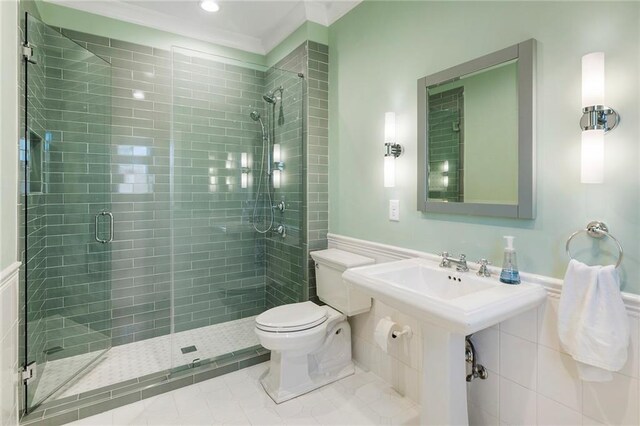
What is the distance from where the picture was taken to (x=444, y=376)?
59.3 inches

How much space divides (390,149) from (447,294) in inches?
37.0

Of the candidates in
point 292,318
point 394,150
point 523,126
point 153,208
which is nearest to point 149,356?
point 153,208

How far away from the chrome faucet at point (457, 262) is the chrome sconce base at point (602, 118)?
0.79 m

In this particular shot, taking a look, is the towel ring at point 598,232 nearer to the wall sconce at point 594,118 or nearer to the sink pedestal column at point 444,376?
the wall sconce at point 594,118

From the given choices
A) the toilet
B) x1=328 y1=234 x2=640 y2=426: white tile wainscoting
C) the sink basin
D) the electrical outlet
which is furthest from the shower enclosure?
x1=328 y1=234 x2=640 y2=426: white tile wainscoting

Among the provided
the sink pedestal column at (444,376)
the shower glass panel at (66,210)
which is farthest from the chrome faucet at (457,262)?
the shower glass panel at (66,210)

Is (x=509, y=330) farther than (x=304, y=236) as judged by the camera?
No

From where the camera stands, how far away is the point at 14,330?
162 centimetres

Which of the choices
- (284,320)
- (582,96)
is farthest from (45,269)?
(582,96)

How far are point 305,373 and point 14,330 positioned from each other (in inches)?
61.9

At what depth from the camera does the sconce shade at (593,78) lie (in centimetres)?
121

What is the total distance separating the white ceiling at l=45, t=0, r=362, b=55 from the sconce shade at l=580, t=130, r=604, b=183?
1914 millimetres

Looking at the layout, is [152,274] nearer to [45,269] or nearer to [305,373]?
[45,269]

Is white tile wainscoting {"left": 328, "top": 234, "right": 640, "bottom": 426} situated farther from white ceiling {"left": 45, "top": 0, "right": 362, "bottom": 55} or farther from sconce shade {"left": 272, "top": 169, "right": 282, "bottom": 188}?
white ceiling {"left": 45, "top": 0, "right": 362, "bottom": 55}
